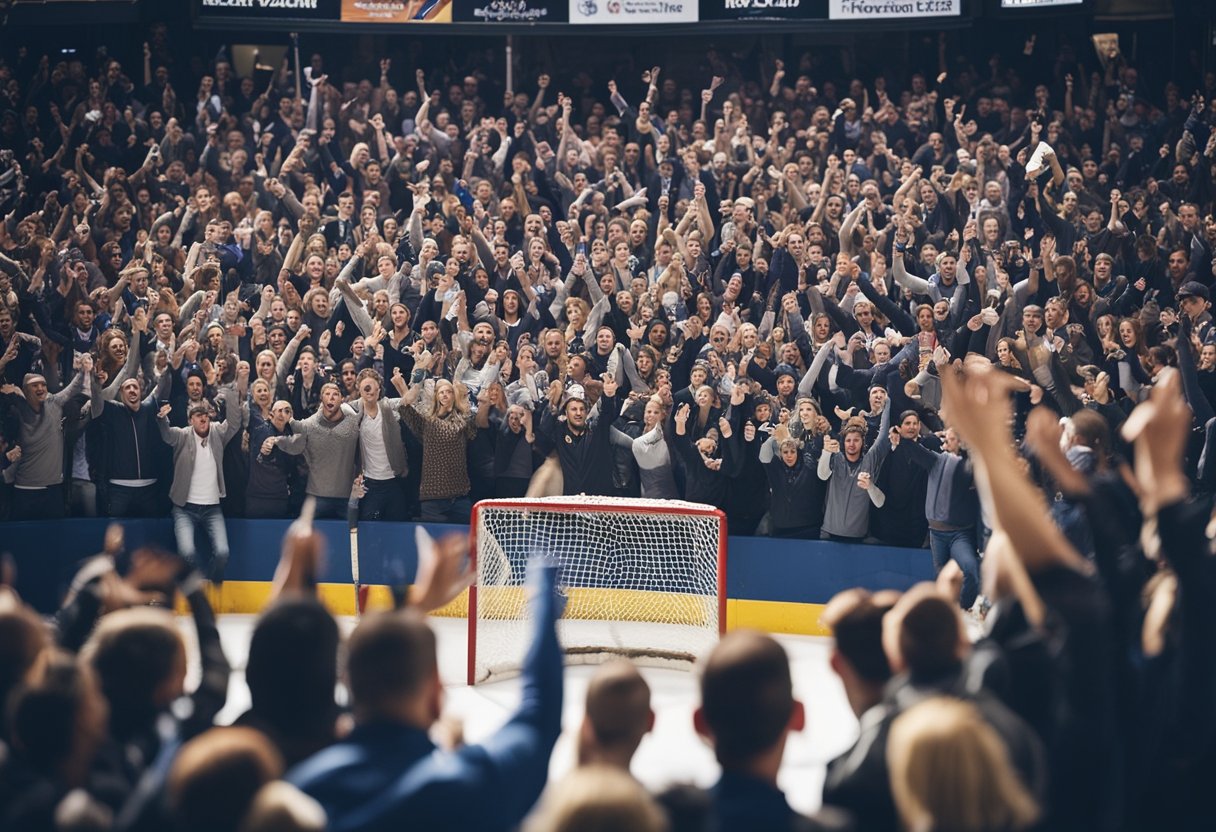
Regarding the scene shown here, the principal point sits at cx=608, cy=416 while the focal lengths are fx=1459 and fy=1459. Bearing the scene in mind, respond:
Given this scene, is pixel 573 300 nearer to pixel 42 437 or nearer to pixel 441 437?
pixel 441 437

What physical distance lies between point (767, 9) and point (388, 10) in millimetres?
4837

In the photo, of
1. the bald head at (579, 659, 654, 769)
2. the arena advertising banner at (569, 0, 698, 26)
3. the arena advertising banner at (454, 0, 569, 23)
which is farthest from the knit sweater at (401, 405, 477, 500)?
the bald head at (579, 659, 654, 769)

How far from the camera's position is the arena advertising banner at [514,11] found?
18.6 meters

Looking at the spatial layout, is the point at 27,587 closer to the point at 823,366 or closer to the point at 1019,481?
the point at 823,366

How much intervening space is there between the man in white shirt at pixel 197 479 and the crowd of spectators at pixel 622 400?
30 mm

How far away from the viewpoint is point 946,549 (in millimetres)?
11492

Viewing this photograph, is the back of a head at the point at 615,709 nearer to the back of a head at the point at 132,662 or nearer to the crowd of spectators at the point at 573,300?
the back of a head at the point at 132,662

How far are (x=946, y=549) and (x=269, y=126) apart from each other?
1033 centimetres

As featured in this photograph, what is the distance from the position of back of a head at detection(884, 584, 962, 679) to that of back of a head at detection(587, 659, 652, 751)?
70 centimetres

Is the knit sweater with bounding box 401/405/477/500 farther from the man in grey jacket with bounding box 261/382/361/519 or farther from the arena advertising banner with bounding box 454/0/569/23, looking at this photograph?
the arena advertising banner with bounding box 454/0/569/23

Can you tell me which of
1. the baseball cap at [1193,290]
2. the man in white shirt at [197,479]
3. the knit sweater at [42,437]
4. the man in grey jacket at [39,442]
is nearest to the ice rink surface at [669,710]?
the man in white shirt at [197,479]

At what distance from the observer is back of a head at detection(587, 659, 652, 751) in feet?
12.2

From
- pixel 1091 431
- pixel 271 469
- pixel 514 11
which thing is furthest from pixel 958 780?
pixel 514 11

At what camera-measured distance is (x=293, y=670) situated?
3.70 meters
